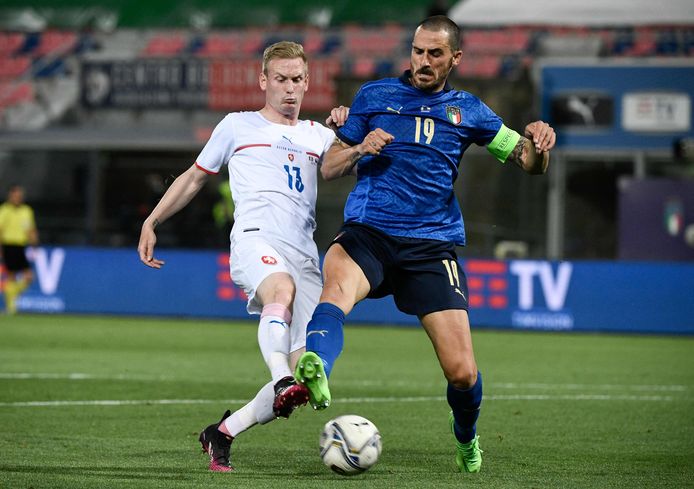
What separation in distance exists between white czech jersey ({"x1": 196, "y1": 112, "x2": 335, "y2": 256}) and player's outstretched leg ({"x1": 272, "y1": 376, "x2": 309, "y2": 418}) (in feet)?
3.76

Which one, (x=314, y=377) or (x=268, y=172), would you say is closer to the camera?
(x=314, y=377)

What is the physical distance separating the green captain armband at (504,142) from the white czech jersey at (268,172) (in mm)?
975

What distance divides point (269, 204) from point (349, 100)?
56.4 feet

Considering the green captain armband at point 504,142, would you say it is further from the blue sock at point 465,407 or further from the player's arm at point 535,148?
the blue sock at point 465,407

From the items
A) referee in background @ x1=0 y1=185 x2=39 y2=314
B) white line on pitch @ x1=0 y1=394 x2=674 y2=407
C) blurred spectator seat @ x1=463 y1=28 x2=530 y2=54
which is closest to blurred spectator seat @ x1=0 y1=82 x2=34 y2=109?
referee in background @ x1=0 y1=185 x2=39 y2=314

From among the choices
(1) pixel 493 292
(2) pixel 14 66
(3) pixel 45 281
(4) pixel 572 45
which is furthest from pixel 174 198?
(2) pixel 14 66

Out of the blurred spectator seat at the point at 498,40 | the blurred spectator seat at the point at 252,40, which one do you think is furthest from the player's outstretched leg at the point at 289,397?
the blurred spectator seat at the point at 252,40

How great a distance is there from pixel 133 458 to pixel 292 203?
159 cm

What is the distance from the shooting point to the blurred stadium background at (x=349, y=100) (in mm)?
24438

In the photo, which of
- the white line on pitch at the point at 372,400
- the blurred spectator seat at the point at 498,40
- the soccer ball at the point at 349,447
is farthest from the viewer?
the blurred spectator seat at the point at 498,40

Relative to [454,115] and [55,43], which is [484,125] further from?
[55,43]

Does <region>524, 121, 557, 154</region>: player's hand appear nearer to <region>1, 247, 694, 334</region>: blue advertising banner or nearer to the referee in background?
<region>1, 247, 694, 334</region>: blue advertising banner

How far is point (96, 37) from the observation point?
32312 mm

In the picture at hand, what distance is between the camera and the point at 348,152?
6555mm
